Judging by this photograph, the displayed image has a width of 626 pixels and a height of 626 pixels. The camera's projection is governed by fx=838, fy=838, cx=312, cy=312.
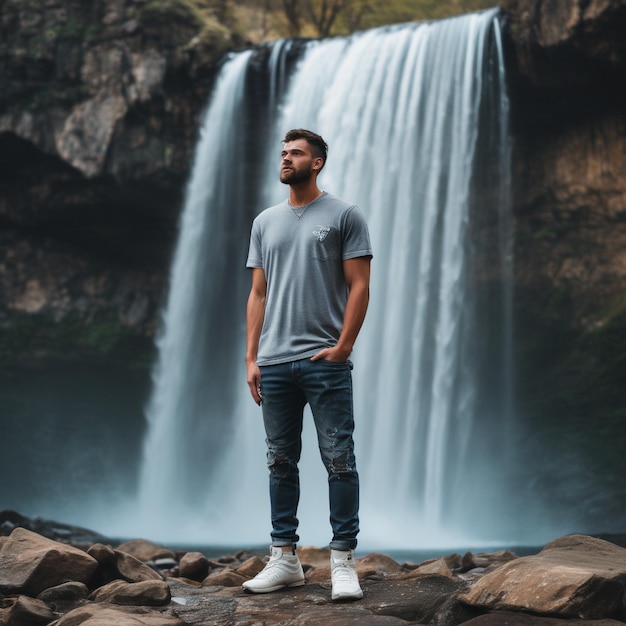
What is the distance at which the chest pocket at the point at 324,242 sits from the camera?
381 centimetres

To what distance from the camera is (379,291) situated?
15.8 meters

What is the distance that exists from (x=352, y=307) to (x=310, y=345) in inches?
10.0

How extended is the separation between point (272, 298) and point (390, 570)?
2800 millimetres

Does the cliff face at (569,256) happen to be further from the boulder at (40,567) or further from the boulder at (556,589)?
the boulder at (40,567)

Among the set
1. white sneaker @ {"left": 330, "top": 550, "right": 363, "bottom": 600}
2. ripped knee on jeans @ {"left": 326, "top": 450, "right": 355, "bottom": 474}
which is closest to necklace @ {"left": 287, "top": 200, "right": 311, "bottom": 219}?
ripped knee on jeans @ {"left": 326, "top": 450, "right": 355, "bottom": 474}

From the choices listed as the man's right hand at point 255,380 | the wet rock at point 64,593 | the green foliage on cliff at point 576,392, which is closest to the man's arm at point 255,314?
the man's right hand at point 255,380

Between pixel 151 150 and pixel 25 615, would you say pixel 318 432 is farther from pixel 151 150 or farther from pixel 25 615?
pixel 151 150

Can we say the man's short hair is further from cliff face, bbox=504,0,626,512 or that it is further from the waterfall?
cliff face, bbox=504,0,626,512

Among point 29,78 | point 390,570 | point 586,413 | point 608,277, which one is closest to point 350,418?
point 390,570

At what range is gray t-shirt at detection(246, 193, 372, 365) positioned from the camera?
379 centimetres

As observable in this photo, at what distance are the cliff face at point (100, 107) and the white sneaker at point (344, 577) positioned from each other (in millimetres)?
15091

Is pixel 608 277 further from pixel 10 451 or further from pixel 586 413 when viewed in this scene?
pixel 10 451

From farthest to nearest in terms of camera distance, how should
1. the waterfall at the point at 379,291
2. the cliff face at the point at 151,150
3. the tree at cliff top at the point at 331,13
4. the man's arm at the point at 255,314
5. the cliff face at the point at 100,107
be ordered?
the tree at cliff top at the point at 331,13, the cliff face at the point at 100,107, the cliff face at the point at 151,150, the waterfall at the point at 379,291, the man's arm at the point at 255,314

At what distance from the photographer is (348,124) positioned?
16.6 meters
